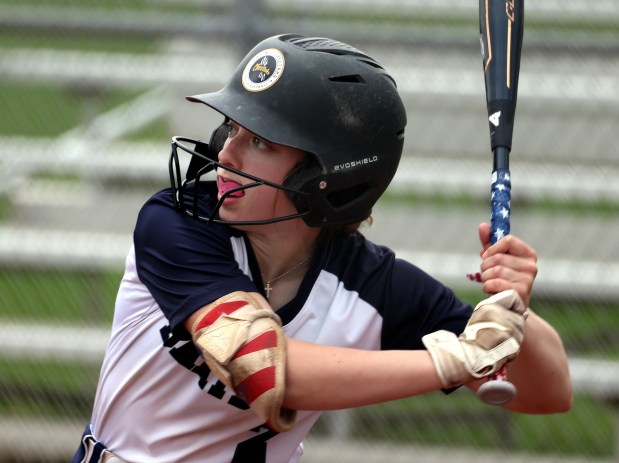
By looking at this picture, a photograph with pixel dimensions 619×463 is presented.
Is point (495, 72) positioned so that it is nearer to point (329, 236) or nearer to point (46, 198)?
point (329, 236)

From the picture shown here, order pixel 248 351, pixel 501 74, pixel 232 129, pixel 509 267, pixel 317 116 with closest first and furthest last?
pixel 248 351 < pixel 509 267 < pixel 317 116 < pixel 232 129 < pixel 501 74

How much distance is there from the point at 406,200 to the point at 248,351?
12.5 ft

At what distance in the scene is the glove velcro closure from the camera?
85.9 inches

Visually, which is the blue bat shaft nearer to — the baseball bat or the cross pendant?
the baseball bat

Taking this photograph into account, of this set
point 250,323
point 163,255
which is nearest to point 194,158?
point 163,255

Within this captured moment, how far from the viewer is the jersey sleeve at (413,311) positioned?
2635mm

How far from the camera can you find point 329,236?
Answer: 8.88 ft

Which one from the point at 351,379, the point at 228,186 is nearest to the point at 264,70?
the point at 228,186

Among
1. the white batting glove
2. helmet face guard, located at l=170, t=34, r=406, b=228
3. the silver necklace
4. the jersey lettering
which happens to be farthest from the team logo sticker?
the jersey lettering

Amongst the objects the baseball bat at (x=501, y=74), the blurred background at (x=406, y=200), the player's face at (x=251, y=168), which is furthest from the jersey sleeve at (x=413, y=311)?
the blurred background at (x=406, y=200)

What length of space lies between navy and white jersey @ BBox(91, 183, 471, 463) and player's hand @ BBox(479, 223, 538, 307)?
323 millimetres

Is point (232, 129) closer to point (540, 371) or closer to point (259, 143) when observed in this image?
point (259, 143)

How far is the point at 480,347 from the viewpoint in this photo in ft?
7.22

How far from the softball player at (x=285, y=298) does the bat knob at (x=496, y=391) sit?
3 centimetres
